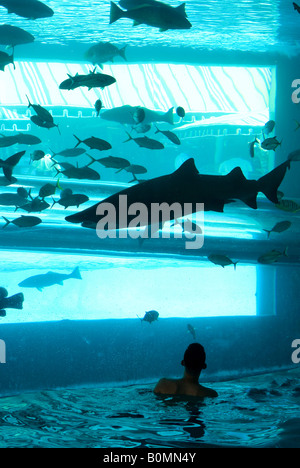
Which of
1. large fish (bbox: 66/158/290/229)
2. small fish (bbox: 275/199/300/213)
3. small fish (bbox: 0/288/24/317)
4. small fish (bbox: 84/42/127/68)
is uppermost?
small fish (bbox: 84/42/127/68)

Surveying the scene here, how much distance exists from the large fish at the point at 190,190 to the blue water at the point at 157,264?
1.38 meters

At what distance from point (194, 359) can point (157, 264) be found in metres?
11.2

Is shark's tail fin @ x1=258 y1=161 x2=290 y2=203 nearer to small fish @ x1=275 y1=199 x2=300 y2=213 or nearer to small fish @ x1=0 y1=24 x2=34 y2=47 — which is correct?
small fish @ x1=275 y1=199 x2=300 y2=213

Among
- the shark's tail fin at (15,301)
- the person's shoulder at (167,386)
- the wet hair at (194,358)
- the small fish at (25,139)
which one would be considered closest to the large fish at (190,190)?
the wet hair at (194,358)

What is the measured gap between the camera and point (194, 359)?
4160 mm

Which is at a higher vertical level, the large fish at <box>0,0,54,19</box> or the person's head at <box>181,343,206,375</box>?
the large fish at <box>0,0,54,19</box>

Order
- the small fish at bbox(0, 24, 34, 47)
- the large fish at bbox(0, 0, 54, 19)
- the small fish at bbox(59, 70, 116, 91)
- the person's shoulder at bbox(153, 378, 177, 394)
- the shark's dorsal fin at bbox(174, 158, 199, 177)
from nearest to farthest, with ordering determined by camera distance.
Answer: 1. the shark's dorsal fin at bbox(174, 158, 199, 177)
2. the person's shoulder at bbox(153, 378, 177, 394)
3. the small fish at bbox(59, 70, 116, 91)
4. the large fish at bbox(0, 0, 54, 19)
5. the small fish at bbox(0, 24, 34, 47)

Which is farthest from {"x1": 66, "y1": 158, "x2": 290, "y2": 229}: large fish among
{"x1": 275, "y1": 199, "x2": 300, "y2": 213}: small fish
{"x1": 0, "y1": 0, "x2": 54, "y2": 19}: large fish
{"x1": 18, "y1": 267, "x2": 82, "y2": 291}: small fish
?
{"x1": 18, "y1": 267, "x2": 82, "y2": 291}: small fish

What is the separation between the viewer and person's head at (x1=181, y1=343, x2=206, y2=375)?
4152mm

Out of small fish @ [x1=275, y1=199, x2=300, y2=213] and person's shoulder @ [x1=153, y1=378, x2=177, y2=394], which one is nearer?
person's shoulder @ [x1=153, y1=378, x2=177, y2=394]

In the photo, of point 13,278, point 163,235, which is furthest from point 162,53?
point 13,278

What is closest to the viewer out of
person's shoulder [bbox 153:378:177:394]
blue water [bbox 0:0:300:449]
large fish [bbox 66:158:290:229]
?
large fish [bbox 66:158:290:229]

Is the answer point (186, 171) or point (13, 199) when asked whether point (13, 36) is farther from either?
point (186, 171)

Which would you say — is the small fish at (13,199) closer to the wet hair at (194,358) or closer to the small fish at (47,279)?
the small fish at (47,279)
